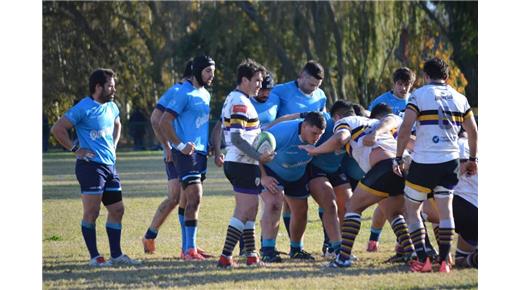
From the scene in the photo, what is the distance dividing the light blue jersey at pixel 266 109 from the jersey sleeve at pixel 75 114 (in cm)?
198

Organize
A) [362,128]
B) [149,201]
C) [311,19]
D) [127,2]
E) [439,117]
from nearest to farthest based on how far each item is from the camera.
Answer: [439,117]
[362,128]
[149,201]
[311,19]
[127,2]

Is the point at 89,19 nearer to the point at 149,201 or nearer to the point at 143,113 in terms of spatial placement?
the point at 143,113

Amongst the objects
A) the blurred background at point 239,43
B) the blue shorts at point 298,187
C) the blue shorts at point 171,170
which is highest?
the blurred background at point 239,43

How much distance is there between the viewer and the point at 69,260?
9008mm

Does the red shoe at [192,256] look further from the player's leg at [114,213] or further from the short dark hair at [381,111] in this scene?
the short dark hair at [381,111]

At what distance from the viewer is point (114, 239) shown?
8.77m

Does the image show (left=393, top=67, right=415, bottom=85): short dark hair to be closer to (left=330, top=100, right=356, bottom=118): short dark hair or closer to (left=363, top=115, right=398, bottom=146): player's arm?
(left=330, top=100, right=356, bottom=118): short dark hair

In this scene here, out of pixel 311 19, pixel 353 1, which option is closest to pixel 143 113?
pixel 311 19

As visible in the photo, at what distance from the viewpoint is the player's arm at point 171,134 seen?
347 inches

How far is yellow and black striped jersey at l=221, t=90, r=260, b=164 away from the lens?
811 cm

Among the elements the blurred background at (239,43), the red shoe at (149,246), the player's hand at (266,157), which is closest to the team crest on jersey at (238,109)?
the player's hand at (266,157)

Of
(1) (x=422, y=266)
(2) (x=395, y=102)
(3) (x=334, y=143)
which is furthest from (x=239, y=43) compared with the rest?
(1) (x=422, y=266)

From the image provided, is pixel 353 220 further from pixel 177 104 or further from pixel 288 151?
pixel 177 104

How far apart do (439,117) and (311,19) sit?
24.4m
